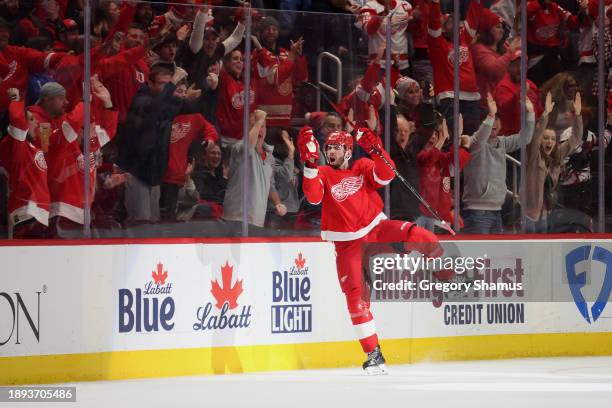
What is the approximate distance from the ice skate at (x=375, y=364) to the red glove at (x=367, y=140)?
135 centimetres

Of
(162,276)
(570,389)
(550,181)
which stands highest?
(550,181)

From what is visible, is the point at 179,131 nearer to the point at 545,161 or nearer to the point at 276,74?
the point at 276,74

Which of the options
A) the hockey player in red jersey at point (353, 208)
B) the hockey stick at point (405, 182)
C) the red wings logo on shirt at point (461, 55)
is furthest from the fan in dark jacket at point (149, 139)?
the red wings logo on shirt at point (461, 55)

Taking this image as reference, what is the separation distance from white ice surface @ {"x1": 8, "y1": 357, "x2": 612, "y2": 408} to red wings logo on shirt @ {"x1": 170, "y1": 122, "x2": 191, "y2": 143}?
1545 millimetres

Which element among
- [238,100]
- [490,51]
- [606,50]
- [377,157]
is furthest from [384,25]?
[606,50]

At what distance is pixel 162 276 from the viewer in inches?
373

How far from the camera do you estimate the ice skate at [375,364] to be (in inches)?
382

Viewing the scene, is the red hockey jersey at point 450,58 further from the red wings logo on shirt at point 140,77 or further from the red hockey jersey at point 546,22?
the red wings logo on shirt at point 140,77

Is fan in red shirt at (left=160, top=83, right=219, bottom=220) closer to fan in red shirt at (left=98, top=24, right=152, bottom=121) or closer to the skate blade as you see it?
fan in red shirt at (left=98, top=24, right=152, bottom=121)

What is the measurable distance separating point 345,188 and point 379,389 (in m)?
1.58

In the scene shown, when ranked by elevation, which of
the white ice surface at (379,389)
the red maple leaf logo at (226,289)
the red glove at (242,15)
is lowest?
the white ice surface at (379,389)

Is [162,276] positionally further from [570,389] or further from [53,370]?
[570,389]

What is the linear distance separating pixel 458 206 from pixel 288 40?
1986 mm

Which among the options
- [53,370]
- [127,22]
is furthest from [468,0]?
[53,370]
